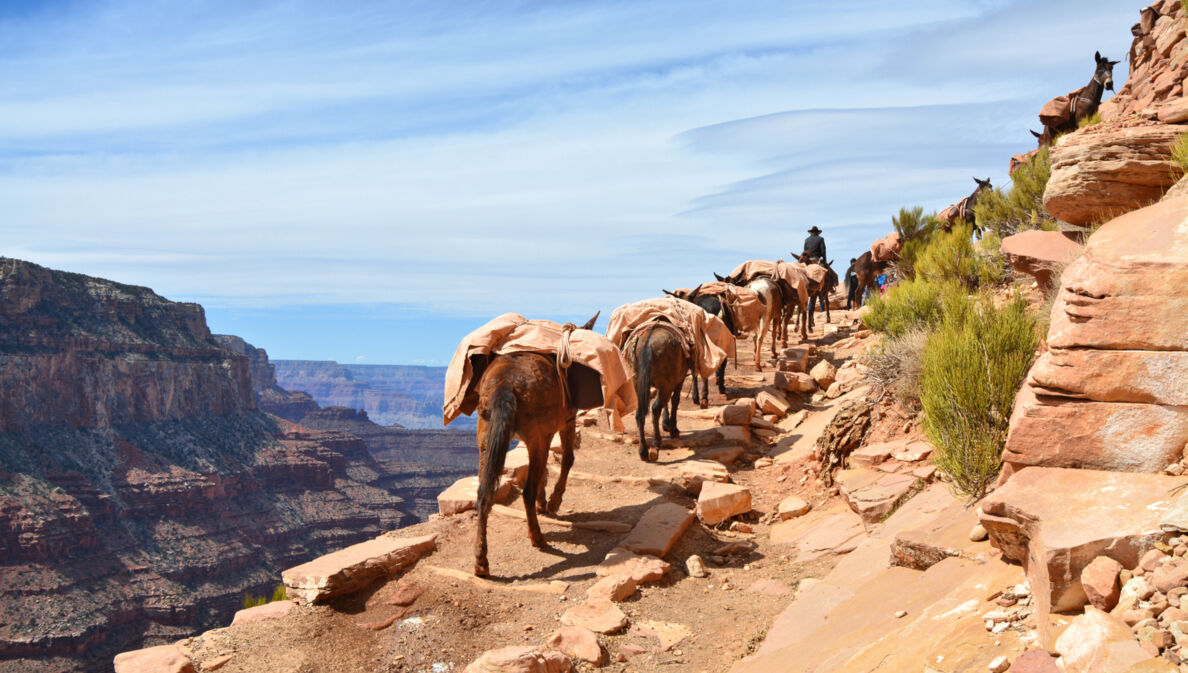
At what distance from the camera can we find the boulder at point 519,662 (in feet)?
17.9

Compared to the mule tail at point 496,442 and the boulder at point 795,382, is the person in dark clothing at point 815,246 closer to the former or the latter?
the boulder at point 795,382

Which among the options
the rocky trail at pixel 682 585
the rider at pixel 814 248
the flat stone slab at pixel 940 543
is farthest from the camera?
the rider at pixel 814 248

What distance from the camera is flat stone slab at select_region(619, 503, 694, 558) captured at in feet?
27.0

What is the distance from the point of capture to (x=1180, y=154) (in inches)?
301

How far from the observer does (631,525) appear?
30.1 feet

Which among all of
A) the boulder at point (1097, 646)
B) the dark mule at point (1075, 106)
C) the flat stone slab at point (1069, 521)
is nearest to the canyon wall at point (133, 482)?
the dark mule at point (1075, 106)

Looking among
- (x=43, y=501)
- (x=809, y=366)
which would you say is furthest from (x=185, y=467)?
(x=809, y=366)

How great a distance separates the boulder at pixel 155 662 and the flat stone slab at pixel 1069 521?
5.36m

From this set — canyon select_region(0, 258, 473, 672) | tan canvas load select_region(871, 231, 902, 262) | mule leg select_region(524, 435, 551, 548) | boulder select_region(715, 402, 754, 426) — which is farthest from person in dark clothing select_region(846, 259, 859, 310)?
canyon select_region(0, 258, 473, 672)

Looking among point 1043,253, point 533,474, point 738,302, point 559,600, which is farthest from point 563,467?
point 738,302

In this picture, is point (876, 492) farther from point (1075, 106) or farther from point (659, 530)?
point (1075, 106)

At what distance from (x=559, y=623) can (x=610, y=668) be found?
0.76m

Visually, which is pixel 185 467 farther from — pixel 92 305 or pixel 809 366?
pixel 809 366

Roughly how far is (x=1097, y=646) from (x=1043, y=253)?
726 centimetres
